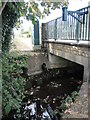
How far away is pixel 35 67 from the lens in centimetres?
602

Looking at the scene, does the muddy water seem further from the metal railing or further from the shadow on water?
the metal railing

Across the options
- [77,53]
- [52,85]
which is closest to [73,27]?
[77,53]

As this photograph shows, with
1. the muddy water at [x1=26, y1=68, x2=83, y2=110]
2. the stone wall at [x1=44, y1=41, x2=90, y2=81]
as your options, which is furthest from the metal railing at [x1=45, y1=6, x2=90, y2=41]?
the muddy water at [x1=26, y1=68, x2=83, y2=110]

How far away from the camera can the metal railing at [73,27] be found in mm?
3592

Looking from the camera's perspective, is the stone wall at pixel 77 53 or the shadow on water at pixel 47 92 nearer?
the shadow on water at pixel 47 92

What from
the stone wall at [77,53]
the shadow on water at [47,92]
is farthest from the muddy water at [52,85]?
the stone wall at [77,53]

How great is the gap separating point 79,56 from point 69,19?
1.49 meters

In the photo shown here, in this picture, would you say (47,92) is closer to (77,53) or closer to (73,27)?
(77,53)

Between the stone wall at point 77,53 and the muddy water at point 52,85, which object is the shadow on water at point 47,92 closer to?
the muddy water at point 52,85

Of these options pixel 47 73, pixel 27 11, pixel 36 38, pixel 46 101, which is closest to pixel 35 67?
pixel 47 73

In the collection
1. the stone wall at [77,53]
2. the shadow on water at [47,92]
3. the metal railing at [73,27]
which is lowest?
the shadow on water at [47,92]

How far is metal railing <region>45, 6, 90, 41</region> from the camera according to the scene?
3592 mm

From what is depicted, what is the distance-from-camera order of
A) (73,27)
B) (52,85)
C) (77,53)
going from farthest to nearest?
(52,85), (73,27), (77,53)

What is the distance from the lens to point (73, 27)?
4.21 meters
